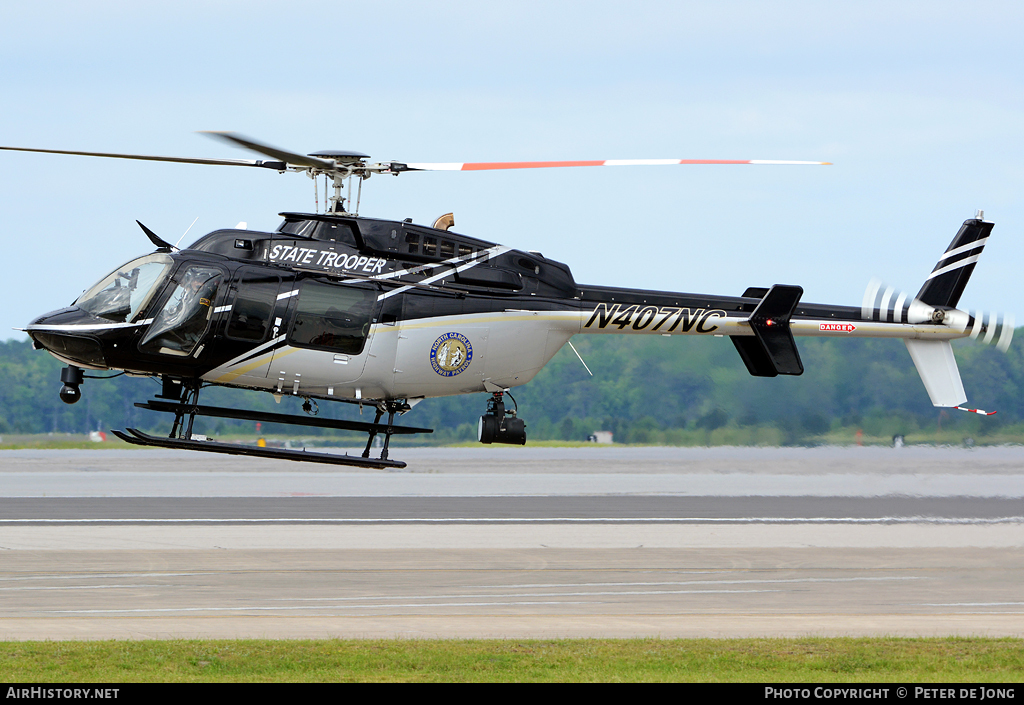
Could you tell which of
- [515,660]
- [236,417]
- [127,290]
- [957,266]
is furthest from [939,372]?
[127,290]

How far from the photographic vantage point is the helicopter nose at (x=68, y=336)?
14.6 metres

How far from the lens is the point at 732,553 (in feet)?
98.8

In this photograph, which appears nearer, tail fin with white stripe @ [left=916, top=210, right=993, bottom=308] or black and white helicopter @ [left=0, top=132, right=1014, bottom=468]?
black and white helicopter @ [left=0, top=132, right=1014, bottom=468]

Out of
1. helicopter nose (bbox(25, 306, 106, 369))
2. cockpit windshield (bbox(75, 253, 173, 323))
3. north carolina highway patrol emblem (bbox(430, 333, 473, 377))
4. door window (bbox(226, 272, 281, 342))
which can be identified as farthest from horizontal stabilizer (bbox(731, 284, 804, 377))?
helicopter nose (bbox(25, 306, 106, 369))

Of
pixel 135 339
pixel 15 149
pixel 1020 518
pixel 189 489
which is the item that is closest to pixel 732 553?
pixel 1020 518

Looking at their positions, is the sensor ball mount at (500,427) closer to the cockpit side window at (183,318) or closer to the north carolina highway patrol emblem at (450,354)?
the north carolina highway patrol emblem at (450,354)

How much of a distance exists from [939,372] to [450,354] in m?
8.05

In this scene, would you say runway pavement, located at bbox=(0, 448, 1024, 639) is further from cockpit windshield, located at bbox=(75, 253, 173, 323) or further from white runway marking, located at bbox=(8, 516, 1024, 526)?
cockpit windshield, located at bbox=(75, 253, 173, 323)

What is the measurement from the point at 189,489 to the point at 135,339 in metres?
39.1

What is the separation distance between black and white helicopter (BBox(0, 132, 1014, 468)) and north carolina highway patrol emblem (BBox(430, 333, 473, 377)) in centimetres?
2

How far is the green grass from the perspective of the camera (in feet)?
49.9

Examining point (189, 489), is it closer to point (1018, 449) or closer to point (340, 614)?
point (340, 614)

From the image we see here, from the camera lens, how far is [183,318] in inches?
580

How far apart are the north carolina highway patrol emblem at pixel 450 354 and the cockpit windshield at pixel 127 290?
375 centimetres
